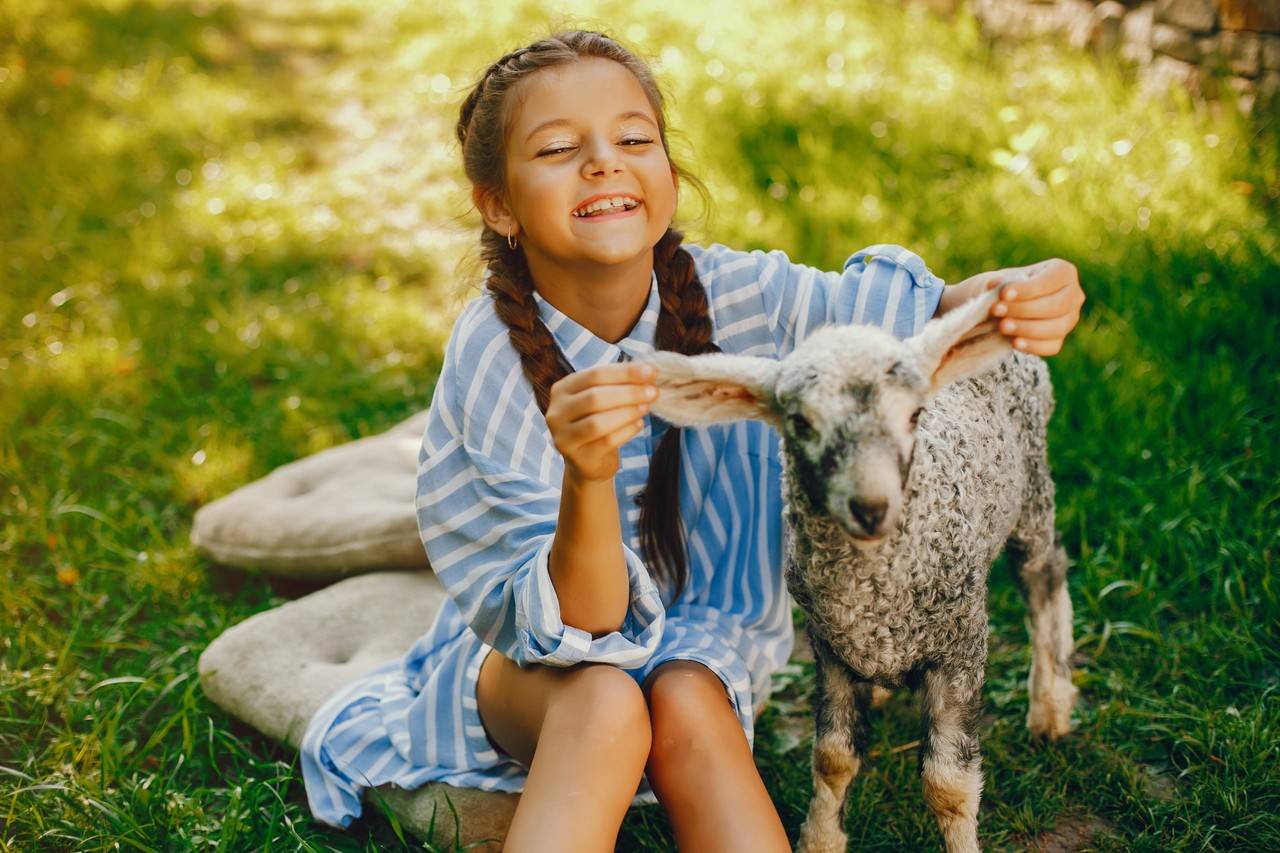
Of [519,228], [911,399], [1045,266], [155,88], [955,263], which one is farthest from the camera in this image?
[155,88]

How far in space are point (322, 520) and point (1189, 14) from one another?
4335 mm

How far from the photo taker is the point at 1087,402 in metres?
3.67

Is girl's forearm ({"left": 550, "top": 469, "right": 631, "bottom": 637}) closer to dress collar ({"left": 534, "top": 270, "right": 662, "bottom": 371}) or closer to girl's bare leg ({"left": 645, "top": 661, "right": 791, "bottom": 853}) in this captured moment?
girl's bare leg ({"left": 645, "top": 661, "right": 791, "bottom": 853})

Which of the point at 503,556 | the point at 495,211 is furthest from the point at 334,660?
the point at 495,211

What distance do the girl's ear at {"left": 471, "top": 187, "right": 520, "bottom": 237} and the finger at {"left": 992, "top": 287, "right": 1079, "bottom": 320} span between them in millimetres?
1161

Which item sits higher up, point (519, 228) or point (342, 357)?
point (519, 228)

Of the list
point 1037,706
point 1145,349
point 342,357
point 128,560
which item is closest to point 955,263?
point 1145,349

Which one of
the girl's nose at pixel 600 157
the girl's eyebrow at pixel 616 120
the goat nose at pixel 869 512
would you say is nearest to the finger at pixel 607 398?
the goat nose at pixel 869 512

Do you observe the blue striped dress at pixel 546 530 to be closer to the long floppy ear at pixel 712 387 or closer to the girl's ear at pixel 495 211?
the girl's ear at pixel 495 211

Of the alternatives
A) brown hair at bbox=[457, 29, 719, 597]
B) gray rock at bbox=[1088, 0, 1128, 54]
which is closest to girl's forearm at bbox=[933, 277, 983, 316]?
brown hair at bbox=[457, 29, 719, 597]

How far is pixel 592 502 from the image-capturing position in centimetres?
203

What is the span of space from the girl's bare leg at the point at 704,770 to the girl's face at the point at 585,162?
94 cm

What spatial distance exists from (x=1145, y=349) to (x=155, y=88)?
6.54 m

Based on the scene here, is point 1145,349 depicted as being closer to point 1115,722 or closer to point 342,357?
point 1115,722
